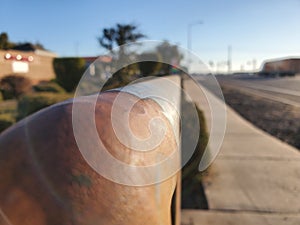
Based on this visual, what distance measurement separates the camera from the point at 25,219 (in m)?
0.58

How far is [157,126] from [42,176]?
0.48 meters

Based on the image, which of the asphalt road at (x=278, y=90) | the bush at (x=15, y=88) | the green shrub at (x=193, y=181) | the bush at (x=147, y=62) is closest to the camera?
the bush at (x=147, y=62)

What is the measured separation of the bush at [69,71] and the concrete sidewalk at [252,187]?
44.5ft

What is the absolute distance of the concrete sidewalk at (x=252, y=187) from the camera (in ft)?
11.0

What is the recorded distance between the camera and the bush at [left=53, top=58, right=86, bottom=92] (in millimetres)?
17906

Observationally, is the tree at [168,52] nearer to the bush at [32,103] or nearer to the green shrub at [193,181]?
the green shrub at [193,181]

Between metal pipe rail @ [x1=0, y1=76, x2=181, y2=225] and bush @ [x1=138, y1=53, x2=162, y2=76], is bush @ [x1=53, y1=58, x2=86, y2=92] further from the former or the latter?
metal pipe rail @ [x1=0, y1=76, x2=181, y2=225]

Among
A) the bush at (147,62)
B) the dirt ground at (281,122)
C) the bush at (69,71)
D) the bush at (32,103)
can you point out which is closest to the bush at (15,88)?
the bush at (69,71)

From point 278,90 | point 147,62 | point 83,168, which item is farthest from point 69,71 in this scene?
point 83,168

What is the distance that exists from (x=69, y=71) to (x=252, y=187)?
16.0m

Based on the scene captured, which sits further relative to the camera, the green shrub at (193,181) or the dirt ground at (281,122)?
the dirt ground at (281,122)

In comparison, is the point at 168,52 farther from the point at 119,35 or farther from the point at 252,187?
the point at 119,35

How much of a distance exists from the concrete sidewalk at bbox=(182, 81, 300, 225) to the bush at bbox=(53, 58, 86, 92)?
1355 cm

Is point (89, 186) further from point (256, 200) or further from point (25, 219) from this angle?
point (256, 200)
